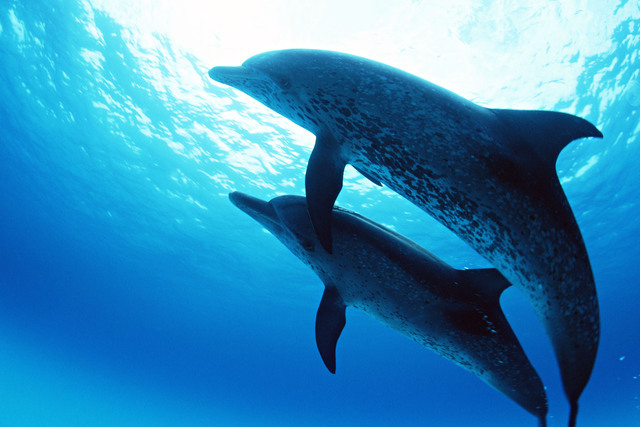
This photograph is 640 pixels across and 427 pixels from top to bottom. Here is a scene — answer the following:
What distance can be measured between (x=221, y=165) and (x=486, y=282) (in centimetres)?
1547

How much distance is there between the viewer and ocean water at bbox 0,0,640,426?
10.0m

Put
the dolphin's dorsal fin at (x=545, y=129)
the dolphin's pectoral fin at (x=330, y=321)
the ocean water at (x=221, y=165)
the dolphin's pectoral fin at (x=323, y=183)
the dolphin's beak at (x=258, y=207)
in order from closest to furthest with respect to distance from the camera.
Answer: the dolphin's dorsal fin at (x=545, y=129) → the dolphin's pectoral fin at (x=323, y=183) → the dolphin's beak at (x=258, y=207) → the dolphin's pectoral fin at (x=330, y=321) → the ocean water at (x=221, y=165)

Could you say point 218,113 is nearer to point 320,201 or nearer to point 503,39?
point 503,39

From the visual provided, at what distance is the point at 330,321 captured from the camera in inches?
142

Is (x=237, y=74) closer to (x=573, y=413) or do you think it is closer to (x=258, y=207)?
(x=258, y=207)

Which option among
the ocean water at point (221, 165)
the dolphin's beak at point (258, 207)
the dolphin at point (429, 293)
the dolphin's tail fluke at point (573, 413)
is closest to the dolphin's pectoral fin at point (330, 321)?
the dolphin at point (429, 293)

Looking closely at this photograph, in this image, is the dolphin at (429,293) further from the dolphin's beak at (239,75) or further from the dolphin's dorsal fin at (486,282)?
the dolphin's beak at (239,75)

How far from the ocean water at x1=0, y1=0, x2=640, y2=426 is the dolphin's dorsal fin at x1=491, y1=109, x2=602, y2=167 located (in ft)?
26.5

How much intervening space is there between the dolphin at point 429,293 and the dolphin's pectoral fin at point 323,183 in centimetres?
49

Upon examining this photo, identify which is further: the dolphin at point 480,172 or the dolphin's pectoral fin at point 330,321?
the dolphin's pectoral fin at point 330,321

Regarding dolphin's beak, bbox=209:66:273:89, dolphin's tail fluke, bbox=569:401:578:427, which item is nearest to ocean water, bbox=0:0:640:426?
dolphin's beak, bbox=209:66:273:89

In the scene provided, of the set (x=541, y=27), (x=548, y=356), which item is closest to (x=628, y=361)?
(x=548, y=356)

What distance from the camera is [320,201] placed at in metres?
2.62

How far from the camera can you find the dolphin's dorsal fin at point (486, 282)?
10.0 feet
